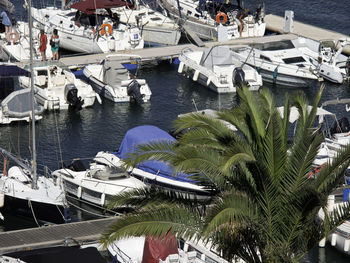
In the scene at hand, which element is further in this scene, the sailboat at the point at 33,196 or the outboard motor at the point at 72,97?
the outboard motor at the point at 72,97

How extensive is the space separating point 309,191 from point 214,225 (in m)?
2.23

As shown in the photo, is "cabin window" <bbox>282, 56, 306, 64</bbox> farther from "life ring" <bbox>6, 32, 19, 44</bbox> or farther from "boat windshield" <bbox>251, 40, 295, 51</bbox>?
"life ring" <bbox>6, 32, 19, 44</bbox>

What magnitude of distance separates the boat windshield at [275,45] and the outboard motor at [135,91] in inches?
354

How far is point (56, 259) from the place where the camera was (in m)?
22.6

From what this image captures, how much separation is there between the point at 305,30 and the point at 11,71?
21.8 meters

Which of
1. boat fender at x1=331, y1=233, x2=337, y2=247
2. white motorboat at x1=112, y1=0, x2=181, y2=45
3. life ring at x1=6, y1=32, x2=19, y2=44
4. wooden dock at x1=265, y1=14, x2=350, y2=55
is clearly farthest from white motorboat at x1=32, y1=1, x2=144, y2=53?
boat fender at x1=331, y1=233, x2=337, y2=247

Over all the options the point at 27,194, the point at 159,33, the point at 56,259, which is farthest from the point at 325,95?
the point at 56,259

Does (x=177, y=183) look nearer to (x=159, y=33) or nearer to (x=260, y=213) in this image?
(x=260, y=213)

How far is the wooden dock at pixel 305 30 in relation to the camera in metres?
Result: 51.5

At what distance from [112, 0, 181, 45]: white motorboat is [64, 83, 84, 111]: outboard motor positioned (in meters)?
11.8

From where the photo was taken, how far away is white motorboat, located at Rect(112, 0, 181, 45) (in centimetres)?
5016

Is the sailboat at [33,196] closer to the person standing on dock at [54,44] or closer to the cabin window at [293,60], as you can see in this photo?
the person standing on dock at [54,44]

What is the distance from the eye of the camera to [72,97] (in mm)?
38906

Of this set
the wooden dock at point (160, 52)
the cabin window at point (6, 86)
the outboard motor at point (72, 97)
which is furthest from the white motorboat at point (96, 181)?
the wooden dock at point (160, 52)
